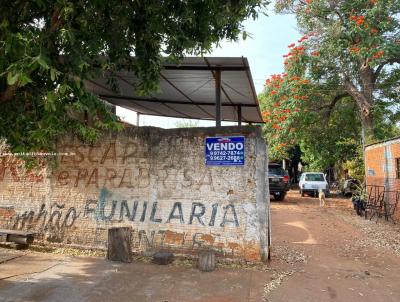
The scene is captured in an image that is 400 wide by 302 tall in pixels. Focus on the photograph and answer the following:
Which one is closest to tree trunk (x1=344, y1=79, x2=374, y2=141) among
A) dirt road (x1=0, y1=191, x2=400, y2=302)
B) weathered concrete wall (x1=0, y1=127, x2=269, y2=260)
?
dirt road (x1=0, y1=191, x2=400, y2=302)

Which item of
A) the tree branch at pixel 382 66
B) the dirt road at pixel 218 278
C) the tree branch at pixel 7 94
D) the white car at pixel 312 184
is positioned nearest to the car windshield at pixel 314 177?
the white car at pixel 312 184

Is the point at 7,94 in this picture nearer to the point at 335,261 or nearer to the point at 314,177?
the point at 335,261

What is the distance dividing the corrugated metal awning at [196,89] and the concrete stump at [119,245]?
2.46 metres

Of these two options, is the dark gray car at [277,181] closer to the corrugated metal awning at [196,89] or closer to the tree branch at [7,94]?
the corrugated metal awning at [196,89]

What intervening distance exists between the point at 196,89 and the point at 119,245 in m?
3.88

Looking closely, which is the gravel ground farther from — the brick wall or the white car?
the white car

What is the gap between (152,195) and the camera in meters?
7.27

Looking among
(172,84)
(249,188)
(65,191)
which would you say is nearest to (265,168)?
(249,188)

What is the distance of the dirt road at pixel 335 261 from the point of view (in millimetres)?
5430

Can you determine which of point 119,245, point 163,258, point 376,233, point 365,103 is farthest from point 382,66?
point 119,245

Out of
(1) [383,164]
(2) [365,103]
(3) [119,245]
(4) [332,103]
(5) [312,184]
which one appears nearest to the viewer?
(3) [119,245]

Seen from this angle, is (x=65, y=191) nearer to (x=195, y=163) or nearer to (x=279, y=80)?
(x=195, y=163)

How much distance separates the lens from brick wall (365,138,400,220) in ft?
41.5

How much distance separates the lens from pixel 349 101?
2028cm
